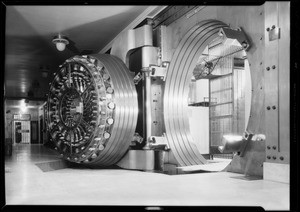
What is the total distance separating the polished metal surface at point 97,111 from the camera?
4051 mm

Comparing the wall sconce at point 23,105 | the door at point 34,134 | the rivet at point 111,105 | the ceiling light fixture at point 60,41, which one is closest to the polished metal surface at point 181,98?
the rivet at point 111,105

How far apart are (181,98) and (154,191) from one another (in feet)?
7.60

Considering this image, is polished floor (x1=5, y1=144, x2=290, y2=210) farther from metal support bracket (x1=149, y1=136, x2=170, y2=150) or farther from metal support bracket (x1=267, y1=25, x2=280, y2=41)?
metal support bracket (x1=267, y1=25, x2=280, y2=41)

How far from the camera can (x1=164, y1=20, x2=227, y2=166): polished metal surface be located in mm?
4379

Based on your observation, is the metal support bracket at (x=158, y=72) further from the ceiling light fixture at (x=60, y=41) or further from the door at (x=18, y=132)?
the door at (x=18, y=132)

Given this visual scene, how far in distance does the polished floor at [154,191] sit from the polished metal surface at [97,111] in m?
0.81

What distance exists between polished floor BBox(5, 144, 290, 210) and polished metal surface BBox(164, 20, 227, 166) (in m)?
1.15

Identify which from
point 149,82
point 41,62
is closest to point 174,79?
point 149,82

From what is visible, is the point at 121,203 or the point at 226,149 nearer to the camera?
the point at 121,203

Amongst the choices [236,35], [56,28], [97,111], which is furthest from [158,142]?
[56,28]

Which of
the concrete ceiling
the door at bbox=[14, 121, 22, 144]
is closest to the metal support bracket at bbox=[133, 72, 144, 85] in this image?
the concrete ceiling
